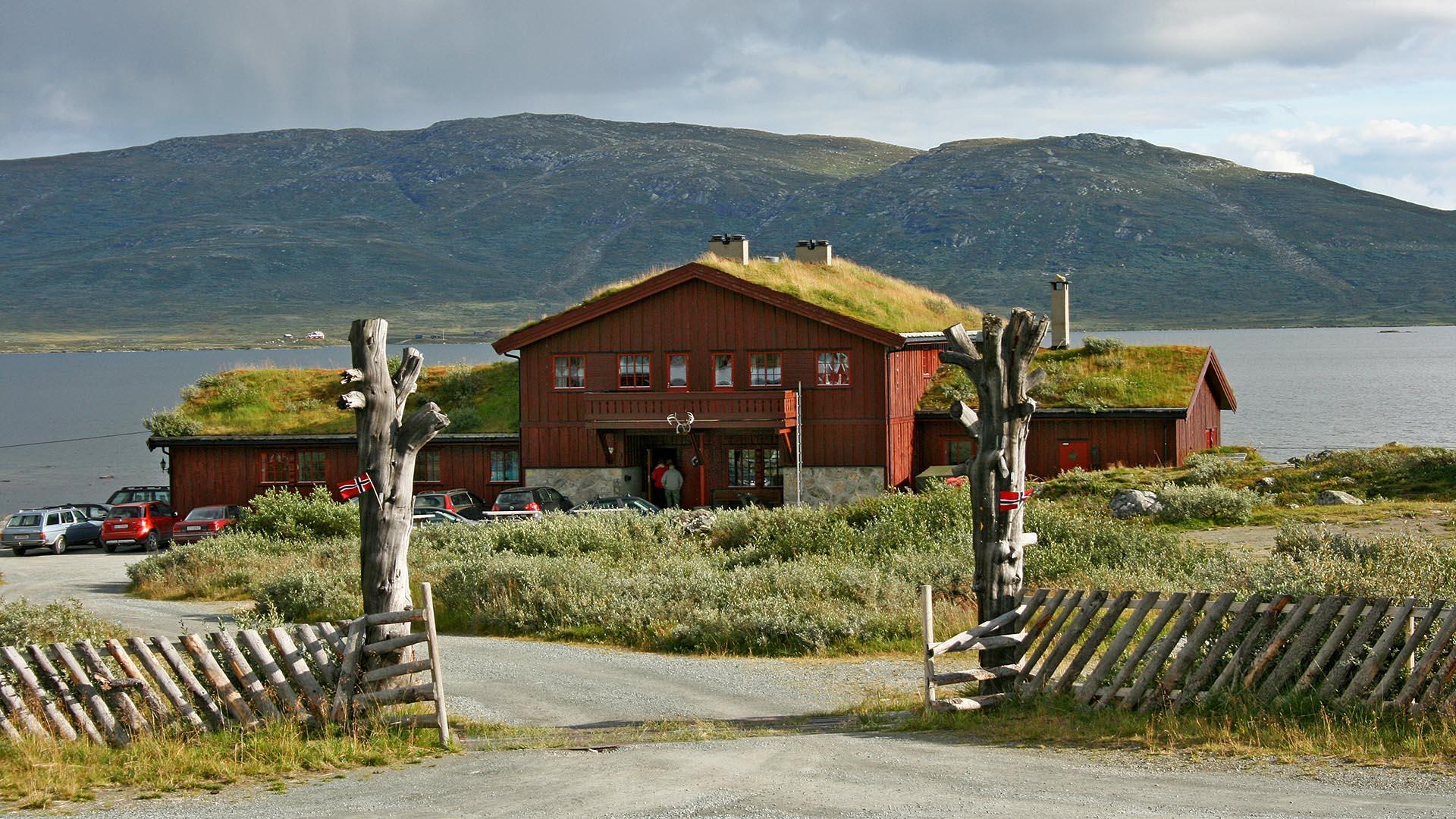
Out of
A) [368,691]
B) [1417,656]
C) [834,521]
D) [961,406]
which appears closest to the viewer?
[1417,656]

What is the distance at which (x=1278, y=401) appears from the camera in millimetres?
131000

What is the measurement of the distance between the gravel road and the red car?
37.4 meters

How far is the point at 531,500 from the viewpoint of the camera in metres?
42.9

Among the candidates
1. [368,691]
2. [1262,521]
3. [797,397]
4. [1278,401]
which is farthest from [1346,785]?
[1278,401]

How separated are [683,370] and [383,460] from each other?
3044cm

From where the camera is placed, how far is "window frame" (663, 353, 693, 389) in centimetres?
4612

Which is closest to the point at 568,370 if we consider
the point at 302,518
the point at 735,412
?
the point at 735,412

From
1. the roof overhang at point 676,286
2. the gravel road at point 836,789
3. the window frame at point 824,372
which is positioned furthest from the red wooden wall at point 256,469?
the gravel road at point 836,789

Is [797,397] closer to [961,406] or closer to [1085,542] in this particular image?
[1085,542]

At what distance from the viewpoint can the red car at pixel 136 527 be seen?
1855 inches

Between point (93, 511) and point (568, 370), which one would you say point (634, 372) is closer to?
point (568, 370)

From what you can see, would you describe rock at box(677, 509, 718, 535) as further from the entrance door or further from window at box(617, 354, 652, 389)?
the entrance door

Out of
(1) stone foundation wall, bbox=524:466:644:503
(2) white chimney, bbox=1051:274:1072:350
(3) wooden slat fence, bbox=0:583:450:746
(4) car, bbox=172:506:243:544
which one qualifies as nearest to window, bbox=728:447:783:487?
(1) stone foundation wall, bbox=524:466:644:503

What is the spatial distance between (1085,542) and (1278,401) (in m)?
113
